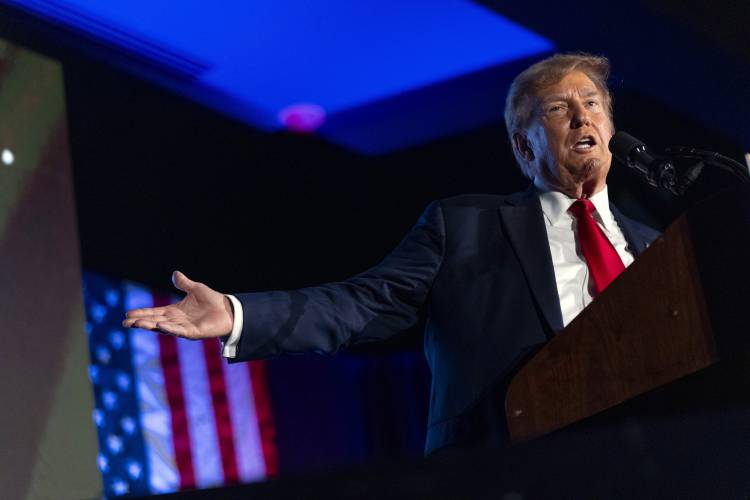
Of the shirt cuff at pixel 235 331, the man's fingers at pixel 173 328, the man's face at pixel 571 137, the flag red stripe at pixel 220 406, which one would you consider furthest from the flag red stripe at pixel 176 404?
the man's fingers at pixel 173 328

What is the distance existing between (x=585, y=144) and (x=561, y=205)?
6.2 inches

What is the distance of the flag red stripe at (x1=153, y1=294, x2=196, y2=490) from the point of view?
4.27m

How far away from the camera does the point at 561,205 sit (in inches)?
79.9

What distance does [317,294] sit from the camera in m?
1.79

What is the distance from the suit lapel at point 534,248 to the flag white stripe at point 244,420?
2845mm

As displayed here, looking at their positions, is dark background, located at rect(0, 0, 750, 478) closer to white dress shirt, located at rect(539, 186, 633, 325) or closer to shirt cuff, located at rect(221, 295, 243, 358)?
white dress shirt, located at rect(539, 186, 633, 325)

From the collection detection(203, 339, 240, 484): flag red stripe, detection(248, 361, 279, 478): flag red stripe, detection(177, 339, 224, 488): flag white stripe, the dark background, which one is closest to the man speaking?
the dark background

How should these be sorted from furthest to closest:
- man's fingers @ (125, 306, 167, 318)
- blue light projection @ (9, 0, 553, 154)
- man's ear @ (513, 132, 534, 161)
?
1. blue light projection @ (9, 0, 553, 154)
2. man's ear @ (513, 132, 534, 161)
3. man's fingers @ (125, 306, 167, 318)

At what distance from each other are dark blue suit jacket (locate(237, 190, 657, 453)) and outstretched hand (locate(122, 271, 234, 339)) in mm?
57

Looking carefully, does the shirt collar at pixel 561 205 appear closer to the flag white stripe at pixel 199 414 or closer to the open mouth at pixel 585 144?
the open mouth at pixel 585 144

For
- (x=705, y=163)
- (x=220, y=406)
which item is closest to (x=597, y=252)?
(x=705, y=163)

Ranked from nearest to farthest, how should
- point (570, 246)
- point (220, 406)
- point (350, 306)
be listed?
point (350, 306)
point (570, 246)
point (220, 406)

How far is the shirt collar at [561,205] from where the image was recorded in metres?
2.02

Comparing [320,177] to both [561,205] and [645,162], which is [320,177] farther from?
[645,162]
